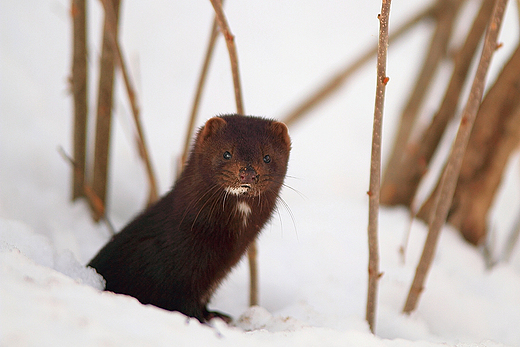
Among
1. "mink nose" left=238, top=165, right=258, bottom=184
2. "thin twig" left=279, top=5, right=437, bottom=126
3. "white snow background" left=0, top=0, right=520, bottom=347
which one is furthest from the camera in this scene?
"thin twig" left=279, top=5, right=437, bottom=126

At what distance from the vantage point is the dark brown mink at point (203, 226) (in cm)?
246

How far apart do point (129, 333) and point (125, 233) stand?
1274mm

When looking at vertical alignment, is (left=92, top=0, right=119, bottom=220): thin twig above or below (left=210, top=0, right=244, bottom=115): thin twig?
below

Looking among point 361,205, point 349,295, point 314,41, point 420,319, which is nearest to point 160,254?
point 349,295

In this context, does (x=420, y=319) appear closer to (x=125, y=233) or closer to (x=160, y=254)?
(x=160, y=254)

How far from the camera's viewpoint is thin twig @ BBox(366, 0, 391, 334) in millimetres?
2102

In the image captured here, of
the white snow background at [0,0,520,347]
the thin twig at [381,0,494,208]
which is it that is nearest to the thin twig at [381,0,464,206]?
the thin twig at [381,0,494,208]

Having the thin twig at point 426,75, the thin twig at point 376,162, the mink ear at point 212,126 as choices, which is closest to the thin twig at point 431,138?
the thin twig at point 426,75

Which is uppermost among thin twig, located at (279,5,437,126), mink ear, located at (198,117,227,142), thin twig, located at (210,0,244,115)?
thin twig, located at (210,0,244,115)

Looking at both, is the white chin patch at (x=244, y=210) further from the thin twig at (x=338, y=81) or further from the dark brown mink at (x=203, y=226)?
the thin twig at (x=338, y=81)

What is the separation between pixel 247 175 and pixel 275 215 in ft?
6.04

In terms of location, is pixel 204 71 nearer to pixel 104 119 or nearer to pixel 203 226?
pixel 104 119

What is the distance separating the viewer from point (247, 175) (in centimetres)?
227

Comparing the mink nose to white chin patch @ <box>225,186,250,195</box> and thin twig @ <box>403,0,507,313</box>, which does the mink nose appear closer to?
white chin patch @ <box>225,186,250,195</box>
